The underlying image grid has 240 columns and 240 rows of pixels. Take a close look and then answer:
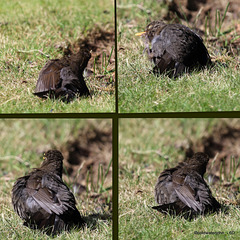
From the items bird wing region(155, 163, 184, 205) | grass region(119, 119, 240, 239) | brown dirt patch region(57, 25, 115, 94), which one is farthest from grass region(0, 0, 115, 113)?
bird wing region(155, 163, 184, 205)

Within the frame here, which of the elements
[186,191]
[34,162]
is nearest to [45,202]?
[34,162]

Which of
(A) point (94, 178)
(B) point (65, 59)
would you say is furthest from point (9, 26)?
(A) point (94, 178)

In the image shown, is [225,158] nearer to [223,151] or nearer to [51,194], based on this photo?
[223,151]

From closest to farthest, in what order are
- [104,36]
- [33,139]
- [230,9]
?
[230,9] → [104,36] → [33,139]

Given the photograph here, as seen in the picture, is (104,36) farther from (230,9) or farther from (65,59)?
(230,9)

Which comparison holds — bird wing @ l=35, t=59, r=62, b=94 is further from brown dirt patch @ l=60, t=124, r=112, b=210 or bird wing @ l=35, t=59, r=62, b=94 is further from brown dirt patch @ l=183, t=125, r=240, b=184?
brown dirt patch @ l=183, t=125, r=240, b=184

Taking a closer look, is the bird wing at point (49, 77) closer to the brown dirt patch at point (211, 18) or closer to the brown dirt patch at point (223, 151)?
the brown dirt patch at point (211, 18)
